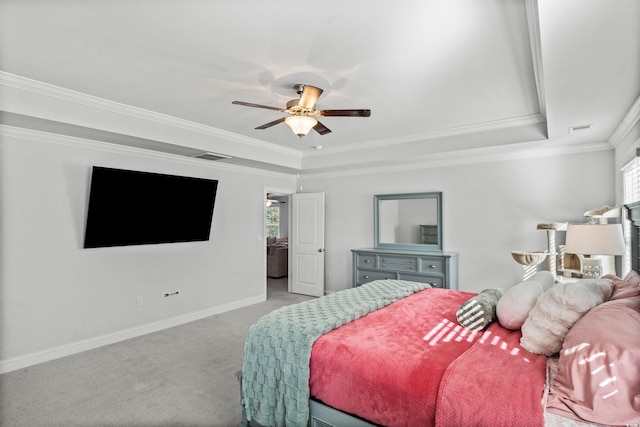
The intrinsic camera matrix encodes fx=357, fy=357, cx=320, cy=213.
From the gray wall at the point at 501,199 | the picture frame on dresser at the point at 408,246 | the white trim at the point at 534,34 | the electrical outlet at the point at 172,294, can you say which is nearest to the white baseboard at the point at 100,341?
the electrical outlet at the point at 172,294

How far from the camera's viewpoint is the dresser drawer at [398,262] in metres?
5.07

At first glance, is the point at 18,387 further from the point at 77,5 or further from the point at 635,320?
the point at 635,320

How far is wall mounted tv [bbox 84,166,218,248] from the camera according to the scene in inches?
152

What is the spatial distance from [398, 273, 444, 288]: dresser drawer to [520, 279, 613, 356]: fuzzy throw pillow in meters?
2.90

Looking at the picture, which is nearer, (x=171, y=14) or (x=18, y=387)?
(x=171, y=14)

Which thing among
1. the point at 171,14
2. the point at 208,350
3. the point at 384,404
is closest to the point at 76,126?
the point at 171,14

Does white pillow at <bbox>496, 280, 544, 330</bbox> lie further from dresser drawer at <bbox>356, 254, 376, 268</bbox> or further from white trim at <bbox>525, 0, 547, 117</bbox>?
→ dresser drawer at <bbox>356, 254, 376, 268</bbox>

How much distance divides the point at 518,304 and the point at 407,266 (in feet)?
9.75

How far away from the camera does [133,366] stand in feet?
11.1

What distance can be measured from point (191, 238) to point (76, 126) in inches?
79.5

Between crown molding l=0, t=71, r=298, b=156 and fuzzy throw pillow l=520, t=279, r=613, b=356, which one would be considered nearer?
fuzzy throw pillow l=520, t=279, r=613, b=356

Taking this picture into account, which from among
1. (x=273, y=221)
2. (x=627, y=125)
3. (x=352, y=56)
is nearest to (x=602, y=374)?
(x=352, y=56)

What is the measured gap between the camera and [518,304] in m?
2.17

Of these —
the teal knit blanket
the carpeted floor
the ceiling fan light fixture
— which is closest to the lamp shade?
the teal knit blanket
